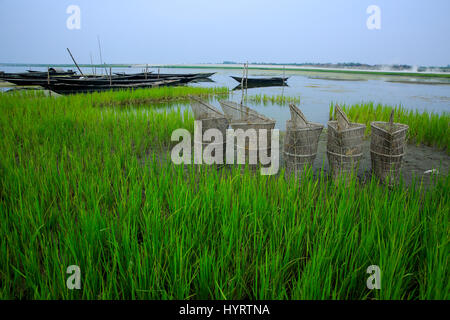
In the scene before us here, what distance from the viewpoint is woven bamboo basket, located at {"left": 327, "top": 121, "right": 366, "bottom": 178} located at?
10.5 feet

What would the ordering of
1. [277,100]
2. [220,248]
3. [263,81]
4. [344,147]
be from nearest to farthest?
[220,248], [344,147], [277,100], [263,81]

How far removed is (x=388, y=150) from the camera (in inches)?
128

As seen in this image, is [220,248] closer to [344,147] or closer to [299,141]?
[299,141]

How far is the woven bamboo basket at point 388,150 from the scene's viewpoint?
125 inches

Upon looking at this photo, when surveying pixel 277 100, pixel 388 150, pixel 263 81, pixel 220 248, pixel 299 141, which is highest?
pixel 263 81

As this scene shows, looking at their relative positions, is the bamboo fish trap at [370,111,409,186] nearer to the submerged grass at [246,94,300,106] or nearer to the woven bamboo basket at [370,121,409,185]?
the woven bamboo basket at [370,121,409,185]

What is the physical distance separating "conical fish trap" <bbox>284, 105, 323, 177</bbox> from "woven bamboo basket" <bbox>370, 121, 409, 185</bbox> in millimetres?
769

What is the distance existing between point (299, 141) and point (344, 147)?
0.56 m

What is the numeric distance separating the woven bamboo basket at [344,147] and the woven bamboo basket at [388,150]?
0.26m

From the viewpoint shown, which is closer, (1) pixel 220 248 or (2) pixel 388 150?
(1) pixel 220 248

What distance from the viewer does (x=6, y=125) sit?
185 inches

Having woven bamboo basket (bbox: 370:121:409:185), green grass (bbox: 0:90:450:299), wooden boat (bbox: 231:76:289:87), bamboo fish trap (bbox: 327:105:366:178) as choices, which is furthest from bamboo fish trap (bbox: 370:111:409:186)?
wooden boat (bbox: 231:76:289:87)

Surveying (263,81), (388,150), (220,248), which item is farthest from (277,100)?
(220,248)
